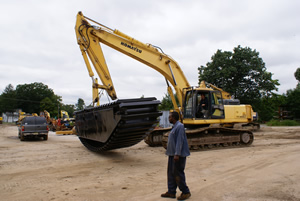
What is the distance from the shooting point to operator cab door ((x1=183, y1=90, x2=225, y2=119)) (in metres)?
10.7

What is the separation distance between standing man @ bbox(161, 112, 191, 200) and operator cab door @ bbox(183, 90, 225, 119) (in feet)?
20.6

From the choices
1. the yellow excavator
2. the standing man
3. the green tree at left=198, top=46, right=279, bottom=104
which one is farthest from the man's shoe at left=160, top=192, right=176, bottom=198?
the green tree at left=198, top=46, right=279, bottom=104

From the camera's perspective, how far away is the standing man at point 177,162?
4.25 meters

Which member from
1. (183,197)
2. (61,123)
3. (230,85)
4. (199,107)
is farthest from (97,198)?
(230,85)

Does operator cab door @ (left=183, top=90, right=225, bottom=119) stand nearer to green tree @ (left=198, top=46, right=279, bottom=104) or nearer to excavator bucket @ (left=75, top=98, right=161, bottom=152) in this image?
excavator bucket @ (left=75, top=98, right=161, bottom=152)

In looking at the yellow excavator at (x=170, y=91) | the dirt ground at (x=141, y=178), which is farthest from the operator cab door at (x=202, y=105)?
the dirt ground at (x=141, y=178)

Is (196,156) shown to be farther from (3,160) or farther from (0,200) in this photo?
(3,160)

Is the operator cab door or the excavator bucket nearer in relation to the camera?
the excavator bucket

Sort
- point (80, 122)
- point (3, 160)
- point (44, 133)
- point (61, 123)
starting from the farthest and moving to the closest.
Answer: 1. point (61, 123)
2. point (44, 133)
3. point (80, 122)
4. point (3, 160)

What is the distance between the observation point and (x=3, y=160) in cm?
851

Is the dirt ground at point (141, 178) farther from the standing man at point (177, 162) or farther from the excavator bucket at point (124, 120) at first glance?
the excavator bucket at point (124, 120)

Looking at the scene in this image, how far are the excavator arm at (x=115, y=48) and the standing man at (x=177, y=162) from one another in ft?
21.8

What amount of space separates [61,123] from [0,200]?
24910 mm

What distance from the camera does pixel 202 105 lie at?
1080 cm
